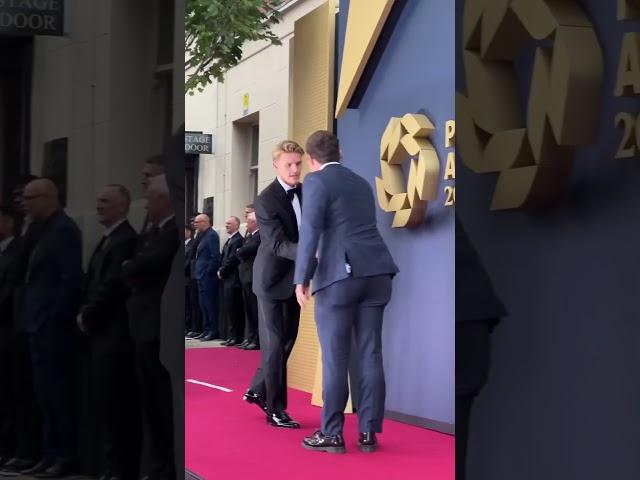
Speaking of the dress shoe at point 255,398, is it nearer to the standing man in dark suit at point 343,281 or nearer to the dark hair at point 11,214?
the standing man in dark suit at point 343,281

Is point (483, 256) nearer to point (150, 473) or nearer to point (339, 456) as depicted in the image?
point (150, 473)

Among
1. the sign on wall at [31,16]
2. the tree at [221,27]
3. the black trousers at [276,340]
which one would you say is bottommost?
the black trousers at [276,340]

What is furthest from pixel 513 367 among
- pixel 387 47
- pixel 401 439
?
pixel 387 47

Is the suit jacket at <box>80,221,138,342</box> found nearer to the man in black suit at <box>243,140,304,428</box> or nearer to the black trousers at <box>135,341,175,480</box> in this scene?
the black trousers at <box>135,341,175,480</box>

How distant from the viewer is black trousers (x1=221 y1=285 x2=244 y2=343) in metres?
16.5

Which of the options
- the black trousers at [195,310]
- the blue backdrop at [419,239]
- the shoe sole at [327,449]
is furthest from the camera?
the black trousers at [195,310]

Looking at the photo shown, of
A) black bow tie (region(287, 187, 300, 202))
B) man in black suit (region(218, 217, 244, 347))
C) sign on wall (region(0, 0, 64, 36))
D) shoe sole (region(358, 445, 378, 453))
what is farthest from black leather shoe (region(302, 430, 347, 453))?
man in black suit (region(218, 217, 244, 347))

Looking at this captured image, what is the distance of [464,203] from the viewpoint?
2.19 metres

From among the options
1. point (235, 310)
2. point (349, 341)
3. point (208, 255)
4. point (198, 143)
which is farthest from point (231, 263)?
point (349, 341)

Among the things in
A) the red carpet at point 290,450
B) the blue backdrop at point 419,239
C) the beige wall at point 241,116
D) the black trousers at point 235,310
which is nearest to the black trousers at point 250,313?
the black trousers at point 235,310

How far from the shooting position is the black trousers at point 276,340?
7.55m

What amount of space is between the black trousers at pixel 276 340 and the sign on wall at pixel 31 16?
5.51 meters

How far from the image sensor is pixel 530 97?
1912 millimetres

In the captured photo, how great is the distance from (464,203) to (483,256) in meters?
0.12
